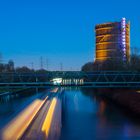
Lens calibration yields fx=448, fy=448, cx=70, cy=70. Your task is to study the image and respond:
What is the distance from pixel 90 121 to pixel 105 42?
106355mm

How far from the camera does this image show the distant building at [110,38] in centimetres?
14462

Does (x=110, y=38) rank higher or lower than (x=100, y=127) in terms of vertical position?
higher

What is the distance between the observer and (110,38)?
14700cm

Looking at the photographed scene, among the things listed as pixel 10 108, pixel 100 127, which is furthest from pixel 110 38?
pixel 100 127

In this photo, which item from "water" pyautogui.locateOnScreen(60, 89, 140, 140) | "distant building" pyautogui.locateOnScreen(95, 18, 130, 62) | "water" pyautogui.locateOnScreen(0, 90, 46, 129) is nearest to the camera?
"water" pyautogui.locateOnScreen(60, 89, 140, 140)

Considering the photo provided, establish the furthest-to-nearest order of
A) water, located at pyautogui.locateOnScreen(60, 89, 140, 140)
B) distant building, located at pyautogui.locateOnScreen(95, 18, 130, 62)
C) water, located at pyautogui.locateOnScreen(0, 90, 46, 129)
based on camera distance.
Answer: distant building, located at pyautogui.locateOnScreen(95, 18, 130, 62)
water, located at pyautogui.locateOnScreen(0, 90, 46, 129)
water, located at pyautogui.locateOnScreen(60, 89, 140, 140)

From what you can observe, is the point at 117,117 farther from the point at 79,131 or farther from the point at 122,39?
the point at 122,39

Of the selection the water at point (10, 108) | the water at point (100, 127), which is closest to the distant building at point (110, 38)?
the water at point (10, 108)

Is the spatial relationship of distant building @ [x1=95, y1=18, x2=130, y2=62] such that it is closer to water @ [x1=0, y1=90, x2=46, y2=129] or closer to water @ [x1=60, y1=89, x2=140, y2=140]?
water @ [x1=0, y1=90, x2=46, y2=129]

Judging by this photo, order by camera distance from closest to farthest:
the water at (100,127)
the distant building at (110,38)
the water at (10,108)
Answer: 1. the water at (100,127)
2. the water at (10,108)
3. the distant building at (110,38)

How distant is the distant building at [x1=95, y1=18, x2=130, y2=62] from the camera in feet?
474

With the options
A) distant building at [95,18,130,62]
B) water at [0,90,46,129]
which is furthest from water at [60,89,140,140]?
distant building at [95,18,130,62]

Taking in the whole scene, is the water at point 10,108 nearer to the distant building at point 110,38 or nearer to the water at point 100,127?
the water at point 100,127

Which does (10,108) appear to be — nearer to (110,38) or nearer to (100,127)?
(100,127)
